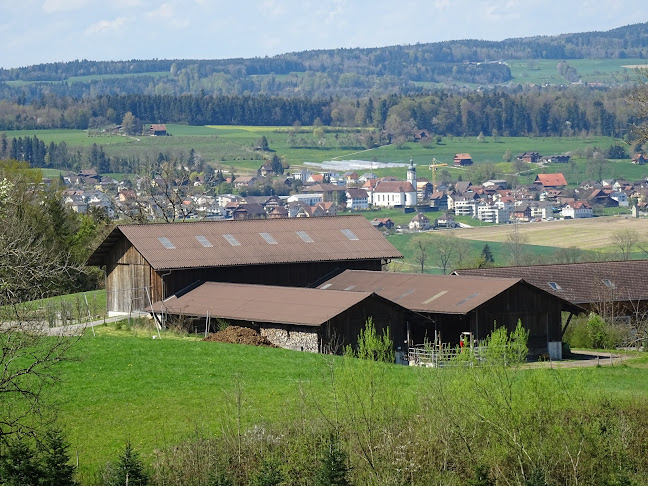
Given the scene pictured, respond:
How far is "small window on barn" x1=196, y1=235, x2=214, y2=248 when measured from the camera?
5212 cm

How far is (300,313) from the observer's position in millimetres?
42750

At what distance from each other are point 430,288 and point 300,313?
6750 millimetres

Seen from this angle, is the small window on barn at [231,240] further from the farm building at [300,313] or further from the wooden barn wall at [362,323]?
the wooden barn wall at [362,323]

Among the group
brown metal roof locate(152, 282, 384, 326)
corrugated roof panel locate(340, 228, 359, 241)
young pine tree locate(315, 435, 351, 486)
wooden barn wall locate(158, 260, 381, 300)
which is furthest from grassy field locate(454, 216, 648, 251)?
young pine tree locate(315, 435, 351, 486)

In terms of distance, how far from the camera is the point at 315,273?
2108 inches

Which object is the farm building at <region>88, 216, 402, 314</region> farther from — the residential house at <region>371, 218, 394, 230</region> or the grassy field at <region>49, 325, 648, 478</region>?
the residential house at <region>371, 218, 394, 230</region>

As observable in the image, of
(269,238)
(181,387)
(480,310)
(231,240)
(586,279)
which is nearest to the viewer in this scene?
(181,387)

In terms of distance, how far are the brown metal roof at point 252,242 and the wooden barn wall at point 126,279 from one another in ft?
1.77

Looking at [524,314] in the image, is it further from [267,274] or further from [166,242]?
[166,242]

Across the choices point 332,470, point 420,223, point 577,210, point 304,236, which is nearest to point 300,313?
point 304,236

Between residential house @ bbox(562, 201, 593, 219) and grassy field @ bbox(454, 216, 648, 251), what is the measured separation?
19019 mm

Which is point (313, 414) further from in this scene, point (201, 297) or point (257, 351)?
point (201, 297)

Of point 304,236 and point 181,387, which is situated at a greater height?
point 304,236

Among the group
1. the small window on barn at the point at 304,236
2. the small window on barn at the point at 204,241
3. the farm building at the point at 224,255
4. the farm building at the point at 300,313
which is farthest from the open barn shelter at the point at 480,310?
the small window on barn at the point at 204,241
